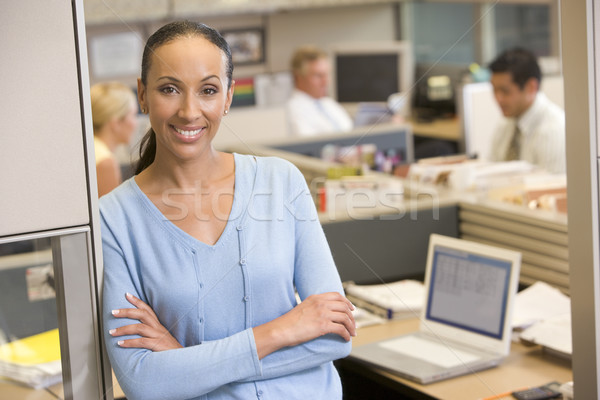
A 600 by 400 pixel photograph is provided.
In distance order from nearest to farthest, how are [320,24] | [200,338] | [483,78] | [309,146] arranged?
[200,338]
[309,146]
[483,78]
[320,24]

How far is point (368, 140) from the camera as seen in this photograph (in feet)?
14.3

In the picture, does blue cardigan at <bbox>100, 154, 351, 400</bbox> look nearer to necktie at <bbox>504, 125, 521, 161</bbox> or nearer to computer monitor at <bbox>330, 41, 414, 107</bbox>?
necktie at <bbox>504, 125, 521, 161</bbox>

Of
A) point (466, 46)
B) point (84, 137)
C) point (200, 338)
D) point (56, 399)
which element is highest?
point (466, 46)

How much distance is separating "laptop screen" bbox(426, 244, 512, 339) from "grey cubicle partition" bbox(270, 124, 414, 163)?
2139 mm

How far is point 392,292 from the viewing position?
97.3 inches

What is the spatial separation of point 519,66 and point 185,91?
2.82 m

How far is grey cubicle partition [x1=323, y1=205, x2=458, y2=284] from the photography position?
8.43 ft

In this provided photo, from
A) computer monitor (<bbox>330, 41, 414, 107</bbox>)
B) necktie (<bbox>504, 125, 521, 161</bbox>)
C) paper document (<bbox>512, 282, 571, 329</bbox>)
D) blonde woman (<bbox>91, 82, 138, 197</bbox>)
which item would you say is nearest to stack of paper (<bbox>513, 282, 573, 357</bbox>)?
paper document (<bbox>512, 282, 571, 329</bbox>)

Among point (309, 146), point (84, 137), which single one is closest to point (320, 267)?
point (84, 137)

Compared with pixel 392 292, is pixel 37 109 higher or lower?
higher

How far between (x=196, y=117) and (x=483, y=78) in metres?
4.95

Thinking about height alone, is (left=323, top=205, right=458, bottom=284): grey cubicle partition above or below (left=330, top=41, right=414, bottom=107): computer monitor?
below

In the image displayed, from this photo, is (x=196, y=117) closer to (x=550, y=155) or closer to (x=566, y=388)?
(x=566, y=388)

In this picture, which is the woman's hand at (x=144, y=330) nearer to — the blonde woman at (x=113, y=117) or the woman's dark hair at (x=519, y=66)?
the blonde woman at (x=113, y=117)
